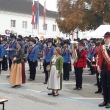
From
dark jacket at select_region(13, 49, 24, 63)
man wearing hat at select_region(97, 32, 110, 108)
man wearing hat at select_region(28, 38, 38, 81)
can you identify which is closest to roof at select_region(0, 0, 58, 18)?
man wearing hat at select_region(28, 38, 38, 81)

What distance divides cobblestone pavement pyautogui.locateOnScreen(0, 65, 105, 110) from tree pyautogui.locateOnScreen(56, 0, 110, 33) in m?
26.1

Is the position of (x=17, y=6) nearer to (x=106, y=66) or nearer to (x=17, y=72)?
(x=17, y=72)

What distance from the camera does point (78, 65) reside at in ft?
36.8

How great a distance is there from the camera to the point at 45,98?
984cm

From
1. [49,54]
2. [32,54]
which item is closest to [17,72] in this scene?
[49,54]

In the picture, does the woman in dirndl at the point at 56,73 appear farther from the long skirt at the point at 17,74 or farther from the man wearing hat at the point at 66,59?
the man wearing hat at the point at 66,59

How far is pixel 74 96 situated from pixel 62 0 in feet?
100

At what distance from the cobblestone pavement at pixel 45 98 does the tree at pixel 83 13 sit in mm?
26098

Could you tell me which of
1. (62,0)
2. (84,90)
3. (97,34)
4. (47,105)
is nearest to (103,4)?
(62,0)

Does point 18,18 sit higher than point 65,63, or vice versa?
point 18,18

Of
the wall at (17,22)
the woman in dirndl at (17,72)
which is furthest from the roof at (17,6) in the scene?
the woman in dirndl at (17,72)

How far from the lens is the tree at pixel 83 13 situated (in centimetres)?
3812

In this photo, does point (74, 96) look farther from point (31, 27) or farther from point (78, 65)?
point (31, 27)

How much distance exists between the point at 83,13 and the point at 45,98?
3013 centimetres
